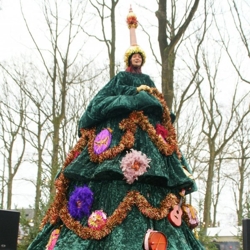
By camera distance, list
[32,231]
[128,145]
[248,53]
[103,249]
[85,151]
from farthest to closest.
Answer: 1. [248,53]
2. [32,231]
3. [85,151]
4. [128,145]
5. [103,249]

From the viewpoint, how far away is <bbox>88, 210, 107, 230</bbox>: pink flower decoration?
4.63 metres

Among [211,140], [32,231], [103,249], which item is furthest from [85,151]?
[211,140]

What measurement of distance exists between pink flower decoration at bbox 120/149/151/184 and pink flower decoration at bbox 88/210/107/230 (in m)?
0.41

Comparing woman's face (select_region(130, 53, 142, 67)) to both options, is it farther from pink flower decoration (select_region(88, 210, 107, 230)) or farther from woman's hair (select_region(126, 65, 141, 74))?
pink flower decoration (select_region(88, 210, 107, 230))

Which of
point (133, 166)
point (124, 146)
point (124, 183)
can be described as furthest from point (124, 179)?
point (124, 146)

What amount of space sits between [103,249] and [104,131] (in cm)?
126

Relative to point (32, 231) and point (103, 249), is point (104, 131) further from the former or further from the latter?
point (32, 231)

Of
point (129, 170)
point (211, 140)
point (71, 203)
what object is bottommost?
point (71, 203)

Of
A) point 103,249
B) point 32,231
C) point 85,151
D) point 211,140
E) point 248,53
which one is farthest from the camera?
point 211,140

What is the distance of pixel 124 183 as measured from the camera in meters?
4.84

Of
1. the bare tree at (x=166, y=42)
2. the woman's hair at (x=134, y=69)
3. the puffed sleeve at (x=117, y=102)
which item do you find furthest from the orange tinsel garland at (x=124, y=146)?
the bare tree at (x=166, y=42)

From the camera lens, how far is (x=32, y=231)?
31.1 ft

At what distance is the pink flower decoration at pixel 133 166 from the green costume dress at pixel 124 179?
0.4 inches

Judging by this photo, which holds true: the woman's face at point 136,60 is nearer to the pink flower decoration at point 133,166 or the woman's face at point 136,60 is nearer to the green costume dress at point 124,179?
the green costume dress at point 124,179
